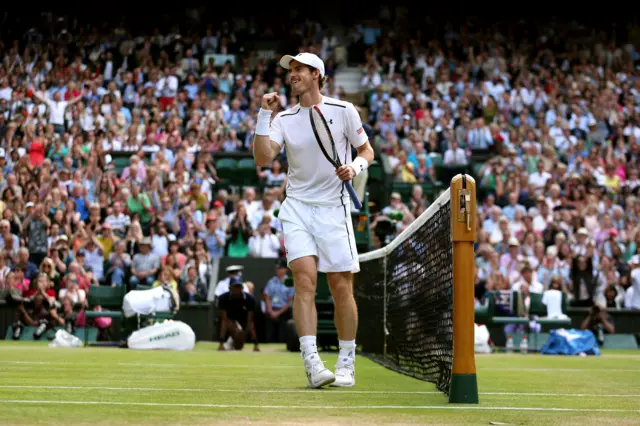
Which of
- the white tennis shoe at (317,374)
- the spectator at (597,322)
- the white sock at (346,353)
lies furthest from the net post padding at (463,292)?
the spectator at (597,322)

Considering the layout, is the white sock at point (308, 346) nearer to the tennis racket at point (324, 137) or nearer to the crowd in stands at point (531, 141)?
the tennis racket at point (324, 137)

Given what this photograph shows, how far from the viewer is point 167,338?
18.1 meters

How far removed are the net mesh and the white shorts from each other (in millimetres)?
643

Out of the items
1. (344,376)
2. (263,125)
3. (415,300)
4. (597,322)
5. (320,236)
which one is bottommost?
(344,376)

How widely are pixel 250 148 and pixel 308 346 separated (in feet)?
64.4

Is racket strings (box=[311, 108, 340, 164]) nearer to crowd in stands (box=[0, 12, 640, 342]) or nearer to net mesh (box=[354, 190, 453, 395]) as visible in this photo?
net mesh (box=[354, 190, 453, 395])

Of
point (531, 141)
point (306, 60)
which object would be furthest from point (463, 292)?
point (531, 141)

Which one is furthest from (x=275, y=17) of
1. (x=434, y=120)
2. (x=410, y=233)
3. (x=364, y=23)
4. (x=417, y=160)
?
(x=410, y=233)

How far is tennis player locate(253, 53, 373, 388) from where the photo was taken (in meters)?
8.16

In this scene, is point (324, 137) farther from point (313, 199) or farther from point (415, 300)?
point (415, 300)

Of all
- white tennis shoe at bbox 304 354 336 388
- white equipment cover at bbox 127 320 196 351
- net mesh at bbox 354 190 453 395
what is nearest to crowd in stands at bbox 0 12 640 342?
white equipment cover at bbox 127 320 196 351

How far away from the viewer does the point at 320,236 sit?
820cm

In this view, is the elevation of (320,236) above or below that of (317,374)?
above

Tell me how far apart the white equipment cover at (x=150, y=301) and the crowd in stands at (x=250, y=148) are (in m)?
1.02
